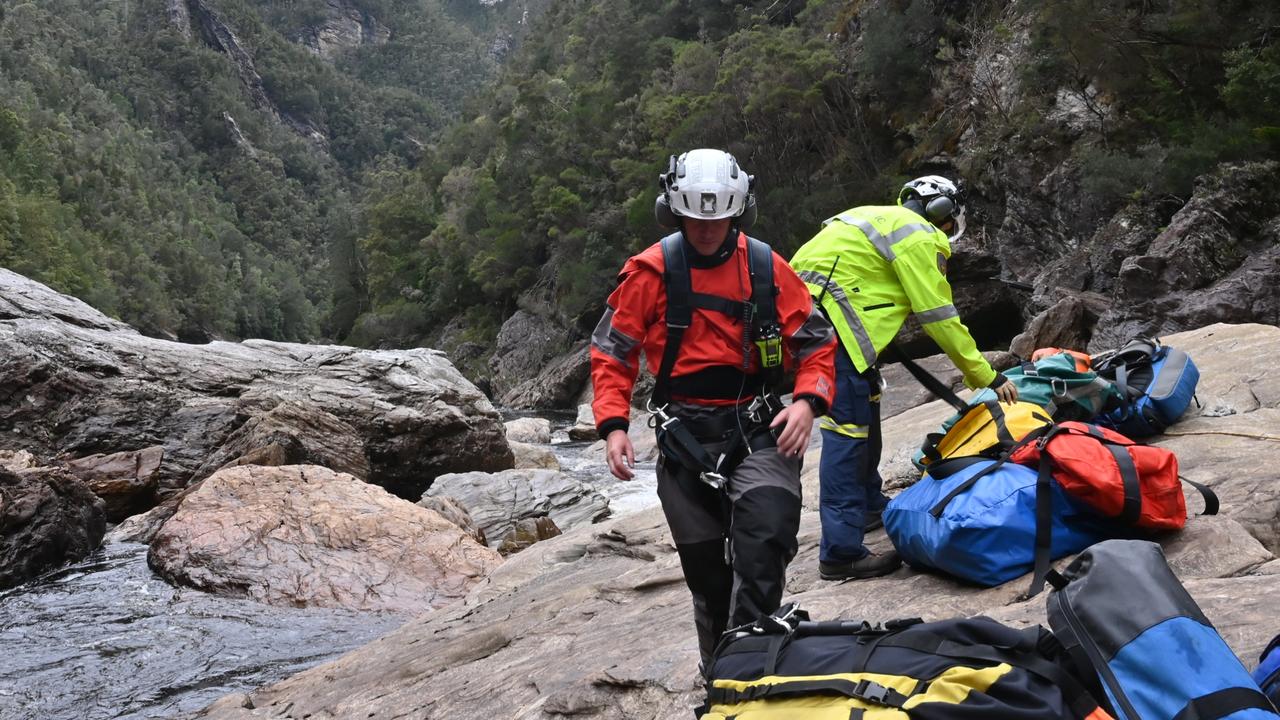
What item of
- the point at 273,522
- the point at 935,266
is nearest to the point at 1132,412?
the point at 935,266

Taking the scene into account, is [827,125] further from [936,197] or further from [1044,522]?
[1044,522]

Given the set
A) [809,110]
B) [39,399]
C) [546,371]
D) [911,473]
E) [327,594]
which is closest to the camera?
[911,473]

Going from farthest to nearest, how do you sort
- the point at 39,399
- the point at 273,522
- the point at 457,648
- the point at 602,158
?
1. the point at 602,158
2. the point at 39,399
3. the point at 273,522
4. the point at 457,648

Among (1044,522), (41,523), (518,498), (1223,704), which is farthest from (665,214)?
(41,523)

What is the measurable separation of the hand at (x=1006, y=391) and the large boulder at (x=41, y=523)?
8.48 metres

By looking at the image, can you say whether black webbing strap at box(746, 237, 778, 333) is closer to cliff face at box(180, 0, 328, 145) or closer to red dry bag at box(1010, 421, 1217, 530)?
red dry bag at box(1010, 421, 1217, 530)

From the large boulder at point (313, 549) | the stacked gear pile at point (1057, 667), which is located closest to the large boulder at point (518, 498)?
the large boulder at point (313, 549)

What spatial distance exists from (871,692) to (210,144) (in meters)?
153

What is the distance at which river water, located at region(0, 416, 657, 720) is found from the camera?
6.28 meters

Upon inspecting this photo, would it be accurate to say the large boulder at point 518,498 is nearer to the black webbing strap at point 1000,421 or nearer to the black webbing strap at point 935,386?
the black webbing strap at point 935,386

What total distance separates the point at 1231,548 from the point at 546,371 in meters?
38.7

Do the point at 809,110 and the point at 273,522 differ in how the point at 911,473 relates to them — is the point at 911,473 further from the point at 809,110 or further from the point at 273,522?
the point at 809,110

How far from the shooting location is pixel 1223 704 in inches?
79.7

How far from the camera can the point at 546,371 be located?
41.9 m
